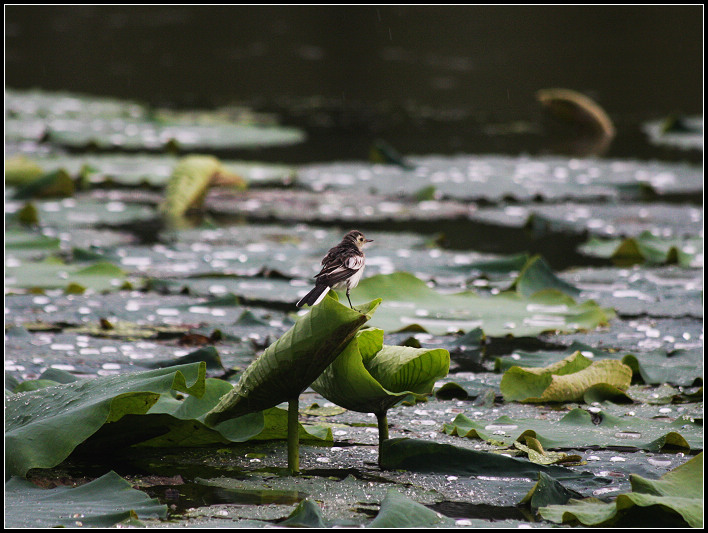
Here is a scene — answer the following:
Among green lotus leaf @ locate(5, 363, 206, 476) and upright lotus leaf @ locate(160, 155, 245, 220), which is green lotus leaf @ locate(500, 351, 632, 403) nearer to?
green lotus leaf @ locate(5, 363, 206, 476)

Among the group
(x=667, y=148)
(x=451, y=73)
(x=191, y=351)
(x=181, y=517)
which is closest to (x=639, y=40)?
(x=451, y=73)

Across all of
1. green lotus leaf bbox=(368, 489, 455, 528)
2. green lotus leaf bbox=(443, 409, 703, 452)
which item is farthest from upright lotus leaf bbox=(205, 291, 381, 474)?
green lotus leaf bbox=(443, 409, 703, 452)

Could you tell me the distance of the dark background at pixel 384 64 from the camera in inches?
418

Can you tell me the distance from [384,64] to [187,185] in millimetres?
8665

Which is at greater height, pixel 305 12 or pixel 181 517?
pixel 305 12

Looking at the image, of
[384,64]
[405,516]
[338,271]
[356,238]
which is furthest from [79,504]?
[384,64]

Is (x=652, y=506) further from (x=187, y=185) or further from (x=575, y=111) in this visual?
(x=575, y=111)

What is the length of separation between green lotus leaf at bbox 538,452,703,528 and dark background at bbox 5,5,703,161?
6.48 m

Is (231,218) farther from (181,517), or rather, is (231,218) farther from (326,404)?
(181,517)

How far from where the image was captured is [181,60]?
14.7 m

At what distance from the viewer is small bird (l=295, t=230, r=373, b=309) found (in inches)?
103

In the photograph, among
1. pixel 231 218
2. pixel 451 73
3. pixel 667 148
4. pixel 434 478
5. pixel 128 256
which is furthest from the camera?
pixel 451 73

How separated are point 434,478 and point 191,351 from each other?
1.34 meters

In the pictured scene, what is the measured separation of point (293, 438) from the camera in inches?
96.1
